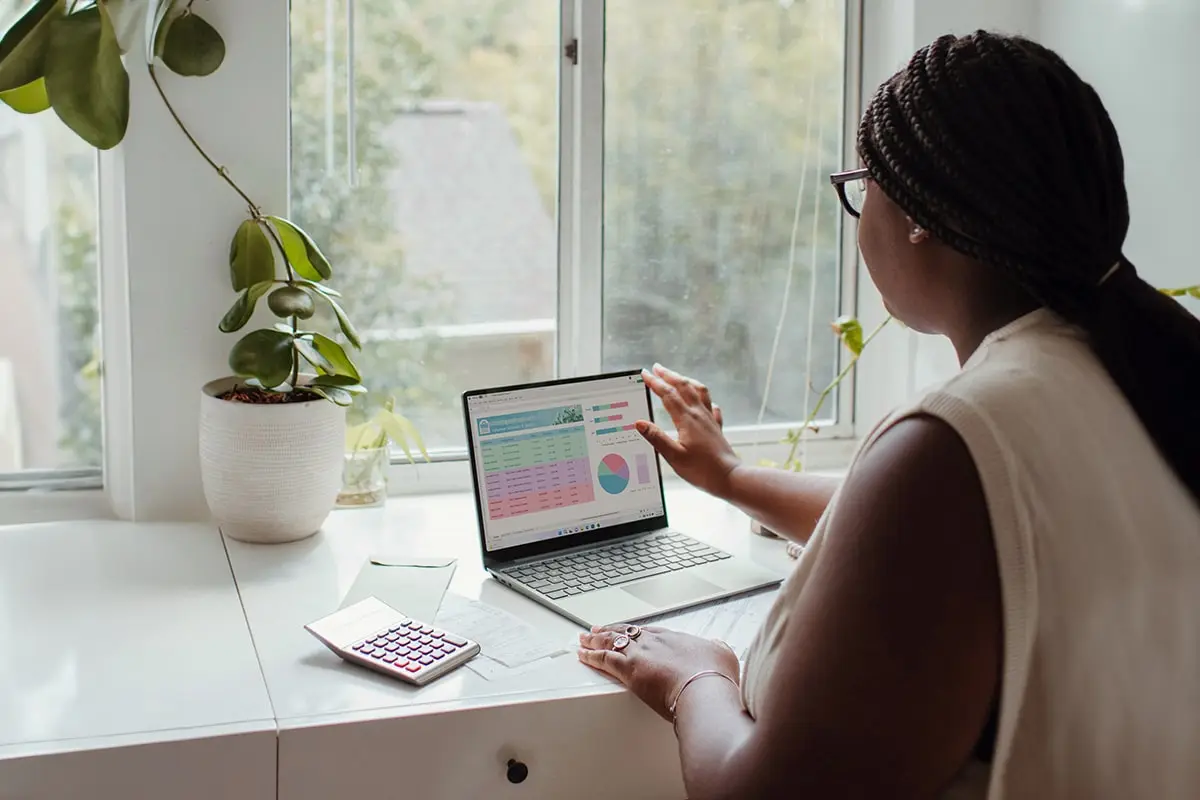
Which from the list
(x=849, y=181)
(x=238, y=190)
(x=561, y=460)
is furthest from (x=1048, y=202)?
(x=238, y=190)

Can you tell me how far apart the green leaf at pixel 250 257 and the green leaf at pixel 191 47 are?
8.5 inches

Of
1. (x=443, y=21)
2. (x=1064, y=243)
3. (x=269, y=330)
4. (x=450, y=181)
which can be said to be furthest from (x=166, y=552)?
(x=1064, y=243)

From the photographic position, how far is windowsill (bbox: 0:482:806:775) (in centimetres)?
119

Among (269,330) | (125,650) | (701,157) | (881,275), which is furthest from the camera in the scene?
(701,157)

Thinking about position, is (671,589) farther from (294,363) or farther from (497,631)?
(294,363)

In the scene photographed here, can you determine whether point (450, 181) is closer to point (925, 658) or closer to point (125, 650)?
point (125, 650)

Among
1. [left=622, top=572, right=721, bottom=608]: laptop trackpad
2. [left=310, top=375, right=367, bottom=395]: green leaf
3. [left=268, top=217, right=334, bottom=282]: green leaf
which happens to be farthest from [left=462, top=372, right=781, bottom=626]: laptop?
[left=268, top=217, right=334, bottom=282]: green leaf

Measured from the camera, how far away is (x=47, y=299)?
1.85 m

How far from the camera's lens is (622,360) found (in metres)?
2.14

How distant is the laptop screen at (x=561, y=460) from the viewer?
1.61m

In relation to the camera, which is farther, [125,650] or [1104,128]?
[125,650]

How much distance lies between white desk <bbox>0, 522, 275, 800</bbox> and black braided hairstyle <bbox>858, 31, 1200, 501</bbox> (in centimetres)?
77

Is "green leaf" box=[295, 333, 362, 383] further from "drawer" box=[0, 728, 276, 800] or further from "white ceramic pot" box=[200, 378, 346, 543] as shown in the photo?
"drawer" box=[0, 728, 276, 800]

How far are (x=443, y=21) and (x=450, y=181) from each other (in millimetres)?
246
